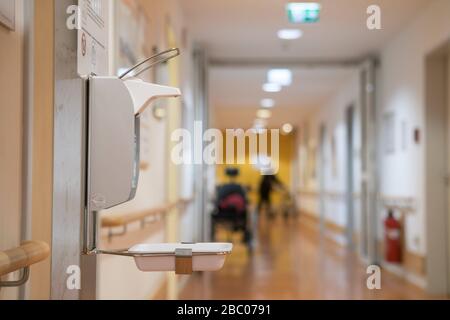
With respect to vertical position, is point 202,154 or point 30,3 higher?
point 30,3

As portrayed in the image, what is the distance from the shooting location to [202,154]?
1929 mm

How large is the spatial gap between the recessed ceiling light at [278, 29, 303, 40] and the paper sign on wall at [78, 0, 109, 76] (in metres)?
4.48

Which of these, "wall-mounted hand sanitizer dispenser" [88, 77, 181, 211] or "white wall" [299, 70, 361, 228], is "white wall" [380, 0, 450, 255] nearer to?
"white wall" [299, 70, 361, 228]

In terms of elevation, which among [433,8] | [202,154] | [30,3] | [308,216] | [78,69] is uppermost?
[433,8]

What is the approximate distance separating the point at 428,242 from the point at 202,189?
7.85ft

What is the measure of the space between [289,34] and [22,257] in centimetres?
524

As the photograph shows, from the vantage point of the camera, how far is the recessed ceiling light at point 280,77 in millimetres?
9084

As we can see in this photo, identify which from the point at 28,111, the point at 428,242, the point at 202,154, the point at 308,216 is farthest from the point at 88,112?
the point at 308,216

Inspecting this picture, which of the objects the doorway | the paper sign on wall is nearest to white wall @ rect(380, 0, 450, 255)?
the doorway

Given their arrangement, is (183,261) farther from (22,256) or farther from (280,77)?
(280,77)

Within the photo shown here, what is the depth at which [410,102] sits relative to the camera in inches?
245

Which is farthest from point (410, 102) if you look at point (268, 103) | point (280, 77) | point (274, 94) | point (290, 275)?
point (268, 103)
